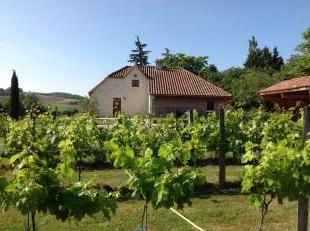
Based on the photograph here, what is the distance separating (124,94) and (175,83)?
179 inches

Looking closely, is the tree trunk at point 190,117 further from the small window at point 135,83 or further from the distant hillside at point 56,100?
the small window at point 135,83

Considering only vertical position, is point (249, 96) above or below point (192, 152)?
above

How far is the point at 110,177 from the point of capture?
1134cm

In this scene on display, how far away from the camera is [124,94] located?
41531 mm

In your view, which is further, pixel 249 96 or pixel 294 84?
pixel 249 96

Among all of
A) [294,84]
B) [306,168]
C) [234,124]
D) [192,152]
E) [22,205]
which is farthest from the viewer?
[294,84]

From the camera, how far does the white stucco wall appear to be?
41094 millimetres

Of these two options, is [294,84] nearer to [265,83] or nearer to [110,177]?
[265,83]

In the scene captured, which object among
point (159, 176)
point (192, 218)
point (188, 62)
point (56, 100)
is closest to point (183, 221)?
point (192, 218)

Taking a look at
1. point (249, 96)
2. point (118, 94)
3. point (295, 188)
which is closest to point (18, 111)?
point (118, 94)

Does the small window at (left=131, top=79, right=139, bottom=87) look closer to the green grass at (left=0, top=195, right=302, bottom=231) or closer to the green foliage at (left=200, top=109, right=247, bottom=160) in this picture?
the green foliage at (left=200, top=109, right=247, bottom=160)

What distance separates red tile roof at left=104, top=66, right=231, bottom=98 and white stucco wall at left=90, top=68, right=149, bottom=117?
0.57 meters

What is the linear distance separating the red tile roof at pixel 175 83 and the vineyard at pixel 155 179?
2439 centimetres

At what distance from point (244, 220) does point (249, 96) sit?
111 feet
